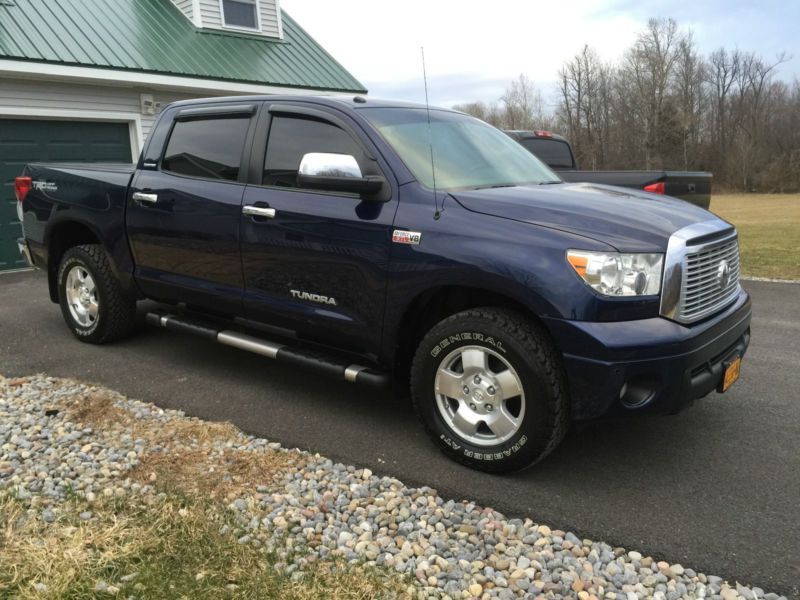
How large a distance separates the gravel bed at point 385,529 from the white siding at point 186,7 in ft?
38.5

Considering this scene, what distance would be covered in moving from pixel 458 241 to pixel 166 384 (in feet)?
8.55

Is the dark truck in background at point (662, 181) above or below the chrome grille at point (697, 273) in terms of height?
above

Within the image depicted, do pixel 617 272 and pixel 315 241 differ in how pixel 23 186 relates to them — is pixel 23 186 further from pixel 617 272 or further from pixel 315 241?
pixel 617 272

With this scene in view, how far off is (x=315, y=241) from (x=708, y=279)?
7.00 feet

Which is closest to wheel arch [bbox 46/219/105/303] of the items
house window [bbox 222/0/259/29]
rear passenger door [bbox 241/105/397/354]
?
rear passenger door [bbox 241/105/397/354]

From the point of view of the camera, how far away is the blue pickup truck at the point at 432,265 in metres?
3.02

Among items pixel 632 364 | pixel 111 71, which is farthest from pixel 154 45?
pixel 632 364

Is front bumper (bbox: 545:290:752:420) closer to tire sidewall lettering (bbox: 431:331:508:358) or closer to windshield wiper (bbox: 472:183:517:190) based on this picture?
tire sidewall lettering (bbox: 431:331:508:358)

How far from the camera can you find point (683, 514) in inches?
119

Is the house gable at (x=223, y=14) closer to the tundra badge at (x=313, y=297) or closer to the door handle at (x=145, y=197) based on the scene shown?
the door handle at (x=145, y=197)

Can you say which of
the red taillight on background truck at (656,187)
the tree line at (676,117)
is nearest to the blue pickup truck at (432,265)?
the red taillight on background truck at (656,187)

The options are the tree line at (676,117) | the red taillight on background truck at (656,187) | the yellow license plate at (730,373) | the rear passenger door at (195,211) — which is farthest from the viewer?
the tree line at (676,117)

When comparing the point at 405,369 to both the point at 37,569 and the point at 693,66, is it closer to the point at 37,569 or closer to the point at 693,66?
the point at 37,569

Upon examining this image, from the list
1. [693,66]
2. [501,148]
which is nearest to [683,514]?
[501,148]
